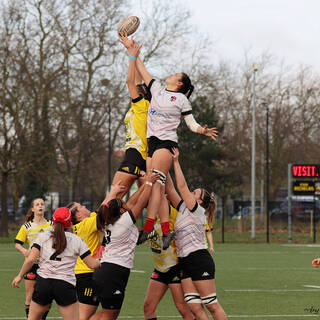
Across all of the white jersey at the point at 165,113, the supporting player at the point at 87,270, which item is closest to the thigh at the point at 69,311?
the supporting player at the point at 87,270

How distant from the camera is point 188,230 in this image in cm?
889

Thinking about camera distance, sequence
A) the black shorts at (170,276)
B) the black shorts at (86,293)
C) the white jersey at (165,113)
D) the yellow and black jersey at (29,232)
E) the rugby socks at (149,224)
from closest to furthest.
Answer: the rugby socks at (149,224)
the white jersey at (165,113)
the black shorts at (86,293)
the black shorts at (170,276)
the yellow and black jersey at (29,232)

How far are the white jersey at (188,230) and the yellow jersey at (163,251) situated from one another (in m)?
0.09

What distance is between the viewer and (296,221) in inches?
1668

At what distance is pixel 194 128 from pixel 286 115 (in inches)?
1895

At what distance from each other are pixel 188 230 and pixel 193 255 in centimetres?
31

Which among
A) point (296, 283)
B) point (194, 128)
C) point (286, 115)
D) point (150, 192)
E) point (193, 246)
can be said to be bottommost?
point (296, 283)

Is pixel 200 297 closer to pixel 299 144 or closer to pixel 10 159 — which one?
pixel 10 159

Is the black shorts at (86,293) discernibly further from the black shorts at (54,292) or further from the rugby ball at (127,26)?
the rugby ball at (127,26)

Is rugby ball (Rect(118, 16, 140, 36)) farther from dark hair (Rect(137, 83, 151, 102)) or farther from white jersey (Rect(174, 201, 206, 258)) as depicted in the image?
white jersey (Rect(174, 201, 206, 258))

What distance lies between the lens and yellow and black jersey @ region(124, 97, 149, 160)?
899cm

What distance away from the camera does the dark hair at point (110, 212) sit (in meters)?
7.95

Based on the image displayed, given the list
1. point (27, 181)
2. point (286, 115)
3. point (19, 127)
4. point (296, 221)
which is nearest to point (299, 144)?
point (286, 115)

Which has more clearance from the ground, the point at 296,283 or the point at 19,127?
the point at 19,127
